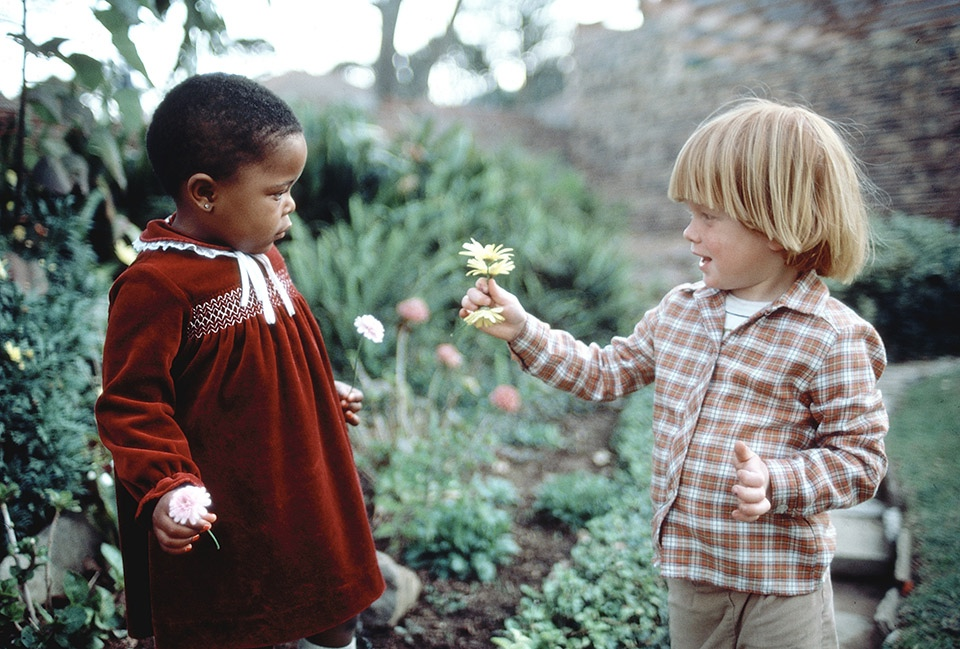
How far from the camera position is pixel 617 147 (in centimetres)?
1074

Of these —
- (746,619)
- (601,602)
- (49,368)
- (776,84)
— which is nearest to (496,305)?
(746,619)

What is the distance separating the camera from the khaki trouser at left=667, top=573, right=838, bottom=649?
5.00 ft

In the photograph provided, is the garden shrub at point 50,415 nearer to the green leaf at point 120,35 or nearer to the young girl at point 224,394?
the young girl at point 224,394

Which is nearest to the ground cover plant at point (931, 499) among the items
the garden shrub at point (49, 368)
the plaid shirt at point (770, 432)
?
the plaid shirt at point (770, 432)

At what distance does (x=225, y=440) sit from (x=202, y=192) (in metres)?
0.54

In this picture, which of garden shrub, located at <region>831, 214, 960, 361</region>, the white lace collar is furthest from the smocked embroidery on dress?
garden shrub, located at <region>831, 214, 960, 361</region>

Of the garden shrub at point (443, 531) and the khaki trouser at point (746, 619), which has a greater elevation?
the khaki trouser at point (746, 619)

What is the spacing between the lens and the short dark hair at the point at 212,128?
1.40 m

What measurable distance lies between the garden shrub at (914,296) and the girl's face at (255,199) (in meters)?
4.77

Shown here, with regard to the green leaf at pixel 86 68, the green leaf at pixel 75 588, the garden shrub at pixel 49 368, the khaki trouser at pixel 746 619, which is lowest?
the green leaf at pixel 75 588

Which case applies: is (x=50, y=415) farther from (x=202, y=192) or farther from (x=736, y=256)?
(x=736, y=256)

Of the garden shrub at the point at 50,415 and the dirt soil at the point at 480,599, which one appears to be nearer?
the garden shrub at the point at 50,415

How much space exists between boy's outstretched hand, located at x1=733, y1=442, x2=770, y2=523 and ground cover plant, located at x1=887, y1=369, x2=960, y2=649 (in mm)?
1141

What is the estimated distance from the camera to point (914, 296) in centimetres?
510
